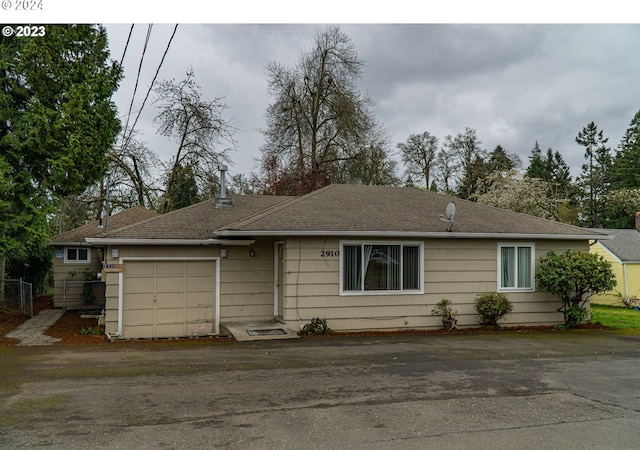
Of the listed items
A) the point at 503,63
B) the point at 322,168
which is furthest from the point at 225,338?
the point at 322,168

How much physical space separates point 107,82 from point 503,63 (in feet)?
42.9

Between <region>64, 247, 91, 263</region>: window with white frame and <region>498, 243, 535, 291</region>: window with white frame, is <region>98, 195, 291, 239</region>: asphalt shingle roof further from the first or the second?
<region>64, 247, 91, 263</region>: window with white frame

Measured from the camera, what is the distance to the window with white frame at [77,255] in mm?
18391

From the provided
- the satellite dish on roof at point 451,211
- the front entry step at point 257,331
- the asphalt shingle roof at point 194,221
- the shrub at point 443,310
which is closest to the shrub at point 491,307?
the shrub at point 443,310

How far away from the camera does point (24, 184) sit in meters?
12.7

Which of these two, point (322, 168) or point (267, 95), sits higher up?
point (267, 95)

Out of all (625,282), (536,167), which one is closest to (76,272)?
(625,282)

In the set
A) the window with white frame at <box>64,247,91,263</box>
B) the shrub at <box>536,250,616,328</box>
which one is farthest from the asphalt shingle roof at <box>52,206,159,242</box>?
the shrub at <box>536,250,616,328</box>

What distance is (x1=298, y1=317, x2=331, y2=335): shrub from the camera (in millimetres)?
11251

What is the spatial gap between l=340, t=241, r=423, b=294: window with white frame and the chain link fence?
10.8 meters

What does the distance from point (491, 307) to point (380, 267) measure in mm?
3047

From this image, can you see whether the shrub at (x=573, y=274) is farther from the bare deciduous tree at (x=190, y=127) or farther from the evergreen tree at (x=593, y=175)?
the evergreen tree at (x=593, y=175)

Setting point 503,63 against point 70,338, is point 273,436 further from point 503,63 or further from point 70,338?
point 503,63

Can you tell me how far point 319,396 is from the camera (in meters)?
6.25
